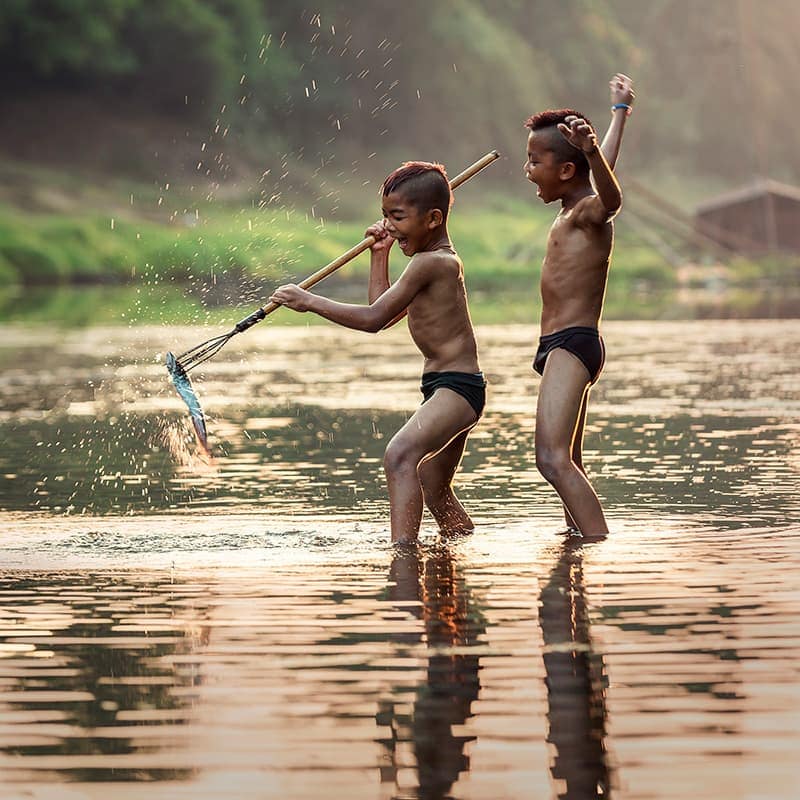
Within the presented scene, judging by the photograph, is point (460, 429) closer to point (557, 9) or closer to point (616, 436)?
point (616, 436)

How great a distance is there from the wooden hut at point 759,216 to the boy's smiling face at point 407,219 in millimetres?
58396

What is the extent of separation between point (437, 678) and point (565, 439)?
9.35 feet

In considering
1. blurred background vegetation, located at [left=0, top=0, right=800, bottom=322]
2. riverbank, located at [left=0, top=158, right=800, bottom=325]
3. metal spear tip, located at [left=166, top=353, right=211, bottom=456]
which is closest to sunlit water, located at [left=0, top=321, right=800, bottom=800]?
metal spear tip, located at [left=166, top=353, right=211, bottom=456]

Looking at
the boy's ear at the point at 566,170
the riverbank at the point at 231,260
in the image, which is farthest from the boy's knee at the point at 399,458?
the riverbank at the point at 231,260

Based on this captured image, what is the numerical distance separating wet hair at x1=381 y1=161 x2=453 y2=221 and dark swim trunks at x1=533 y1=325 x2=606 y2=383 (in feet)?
2.16

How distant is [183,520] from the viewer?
970cm

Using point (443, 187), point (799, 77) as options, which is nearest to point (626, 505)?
point (443, 187)

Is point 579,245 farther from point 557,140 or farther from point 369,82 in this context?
point 369,82

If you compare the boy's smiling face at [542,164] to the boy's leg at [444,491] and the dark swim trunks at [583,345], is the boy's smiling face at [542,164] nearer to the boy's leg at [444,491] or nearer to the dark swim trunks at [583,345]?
the dark swim trunks at [583,345]

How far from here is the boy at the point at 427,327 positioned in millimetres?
8688

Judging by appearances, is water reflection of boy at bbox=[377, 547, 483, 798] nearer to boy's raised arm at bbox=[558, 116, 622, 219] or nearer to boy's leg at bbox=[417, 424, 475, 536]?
boy's leg at bbox=[417, 424, 475, 536]

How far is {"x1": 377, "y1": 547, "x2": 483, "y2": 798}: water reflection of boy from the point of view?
513cm

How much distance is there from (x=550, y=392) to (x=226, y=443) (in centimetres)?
480

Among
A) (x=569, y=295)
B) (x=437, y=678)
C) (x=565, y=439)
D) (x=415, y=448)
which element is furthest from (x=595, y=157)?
(x=437, y=678)
